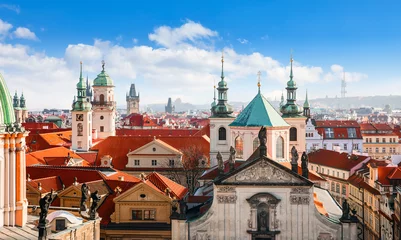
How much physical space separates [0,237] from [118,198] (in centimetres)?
→ 1819

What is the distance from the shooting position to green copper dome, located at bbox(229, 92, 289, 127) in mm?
59344

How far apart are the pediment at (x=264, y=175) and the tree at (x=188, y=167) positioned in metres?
30.0

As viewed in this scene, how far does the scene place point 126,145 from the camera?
7925 centimetres

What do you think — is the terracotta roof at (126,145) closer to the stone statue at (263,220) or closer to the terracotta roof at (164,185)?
the terracotta roof at (164,185)

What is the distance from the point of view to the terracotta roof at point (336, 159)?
76094 mm

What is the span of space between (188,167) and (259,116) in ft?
54.2

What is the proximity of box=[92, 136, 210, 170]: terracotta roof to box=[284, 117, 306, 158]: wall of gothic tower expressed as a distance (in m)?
12.9

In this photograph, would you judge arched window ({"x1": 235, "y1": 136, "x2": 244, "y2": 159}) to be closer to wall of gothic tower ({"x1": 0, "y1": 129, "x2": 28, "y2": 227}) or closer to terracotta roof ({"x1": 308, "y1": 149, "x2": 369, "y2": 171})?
terracotta roof ({"x1": 308, "y1": 149, "x2": 369, "y2": 171})

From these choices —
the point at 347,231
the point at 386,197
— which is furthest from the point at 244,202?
the point at 386,197

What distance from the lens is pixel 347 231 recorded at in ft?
130

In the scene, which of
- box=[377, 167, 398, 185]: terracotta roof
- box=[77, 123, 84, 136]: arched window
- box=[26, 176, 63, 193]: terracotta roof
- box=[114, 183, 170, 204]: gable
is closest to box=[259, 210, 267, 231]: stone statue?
box=[114, 183, 170, 204]: gable

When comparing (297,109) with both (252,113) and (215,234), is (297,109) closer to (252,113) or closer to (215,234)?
(252,113)

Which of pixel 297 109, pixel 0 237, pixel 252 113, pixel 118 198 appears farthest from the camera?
pixel 297 109

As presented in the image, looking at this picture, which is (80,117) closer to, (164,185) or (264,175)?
(164,185)
